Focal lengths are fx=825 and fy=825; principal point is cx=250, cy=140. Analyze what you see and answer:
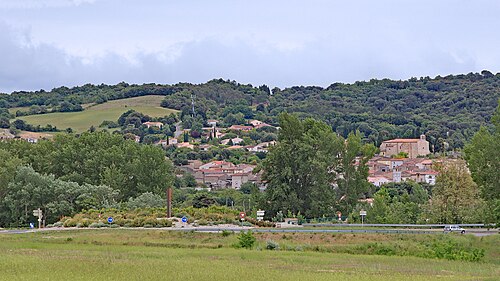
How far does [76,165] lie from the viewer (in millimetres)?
94312

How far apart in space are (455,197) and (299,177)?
1528 centimetres

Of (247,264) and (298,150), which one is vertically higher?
(298,150)

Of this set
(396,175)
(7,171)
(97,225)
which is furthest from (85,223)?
(396,175)

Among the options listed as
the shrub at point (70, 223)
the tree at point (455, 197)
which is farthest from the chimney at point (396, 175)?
the shrub at point (70, 223)

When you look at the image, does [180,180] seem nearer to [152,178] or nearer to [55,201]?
[152,178]

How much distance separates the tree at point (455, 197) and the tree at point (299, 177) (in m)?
11.1

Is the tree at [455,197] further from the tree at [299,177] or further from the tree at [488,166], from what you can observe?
the tree at [299,177]

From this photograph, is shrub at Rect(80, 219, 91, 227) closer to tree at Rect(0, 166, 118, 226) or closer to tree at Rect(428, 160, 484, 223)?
tree at Rect(0, 166, 118, 226)

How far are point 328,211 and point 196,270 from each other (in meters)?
48.4

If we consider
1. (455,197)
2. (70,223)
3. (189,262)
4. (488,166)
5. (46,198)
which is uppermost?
(488,166)

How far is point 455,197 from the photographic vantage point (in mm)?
69438

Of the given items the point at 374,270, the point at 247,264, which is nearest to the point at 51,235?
the point at 247,264

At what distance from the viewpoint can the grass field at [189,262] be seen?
96.2 feet

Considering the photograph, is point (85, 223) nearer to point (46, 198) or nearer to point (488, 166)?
point (46, 198)
